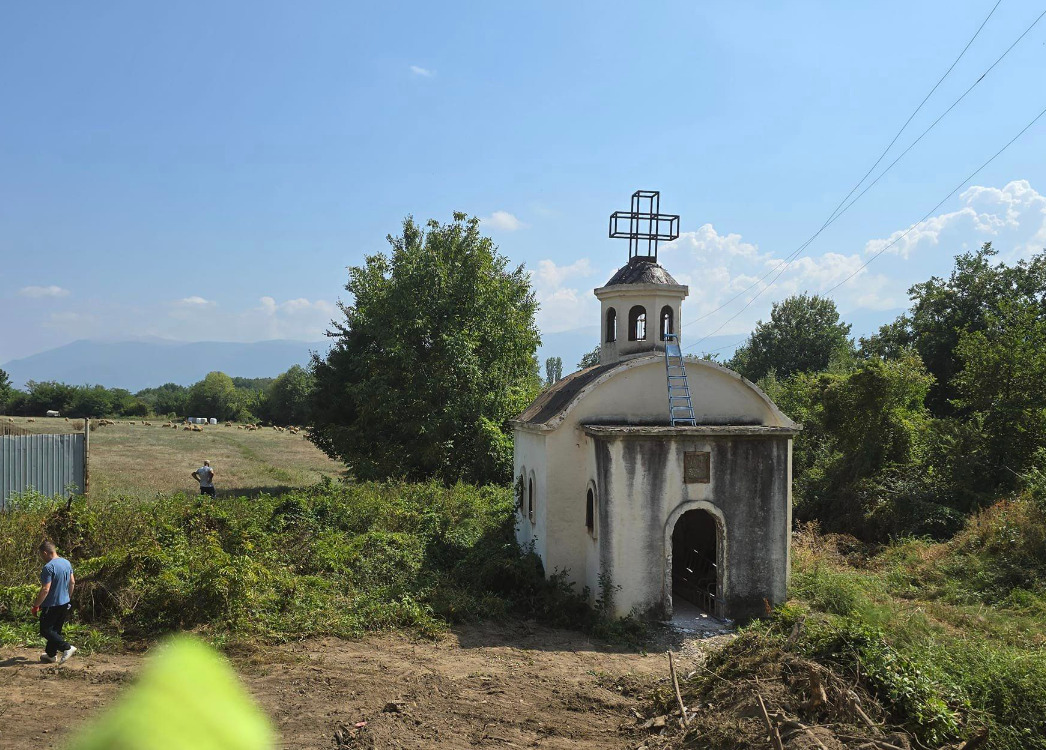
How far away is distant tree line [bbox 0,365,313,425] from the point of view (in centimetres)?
7112

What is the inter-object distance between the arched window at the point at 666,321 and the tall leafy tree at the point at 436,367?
29.7 ft

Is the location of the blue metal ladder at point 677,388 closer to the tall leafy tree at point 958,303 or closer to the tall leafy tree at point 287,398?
the tall leafy tree at point 958,303

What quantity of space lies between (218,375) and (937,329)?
8422 cm

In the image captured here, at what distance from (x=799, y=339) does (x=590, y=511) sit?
4103 centimetres

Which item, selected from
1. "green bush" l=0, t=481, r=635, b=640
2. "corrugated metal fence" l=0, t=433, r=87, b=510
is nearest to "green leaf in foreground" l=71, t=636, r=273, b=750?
"green bush" l=0, t=481, r=635, b=640

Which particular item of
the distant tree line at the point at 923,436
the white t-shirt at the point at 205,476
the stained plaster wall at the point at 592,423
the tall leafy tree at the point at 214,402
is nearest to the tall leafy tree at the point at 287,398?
the tall leafy tree at the point at 214,402

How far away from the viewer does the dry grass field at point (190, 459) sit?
29.1m

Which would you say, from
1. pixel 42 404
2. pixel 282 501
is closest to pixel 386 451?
pixel 282 501

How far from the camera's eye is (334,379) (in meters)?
28.4

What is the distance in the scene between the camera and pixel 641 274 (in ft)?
53.1

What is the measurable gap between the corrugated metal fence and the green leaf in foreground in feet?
55.7

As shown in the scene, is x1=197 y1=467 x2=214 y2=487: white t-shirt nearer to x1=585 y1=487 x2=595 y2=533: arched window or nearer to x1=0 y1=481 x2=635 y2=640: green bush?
x1=0 y1=481 x2=635 y2=640: green bush

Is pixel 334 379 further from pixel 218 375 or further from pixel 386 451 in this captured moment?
pixel 218 375

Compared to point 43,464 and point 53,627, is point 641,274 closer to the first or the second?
point 53,627
